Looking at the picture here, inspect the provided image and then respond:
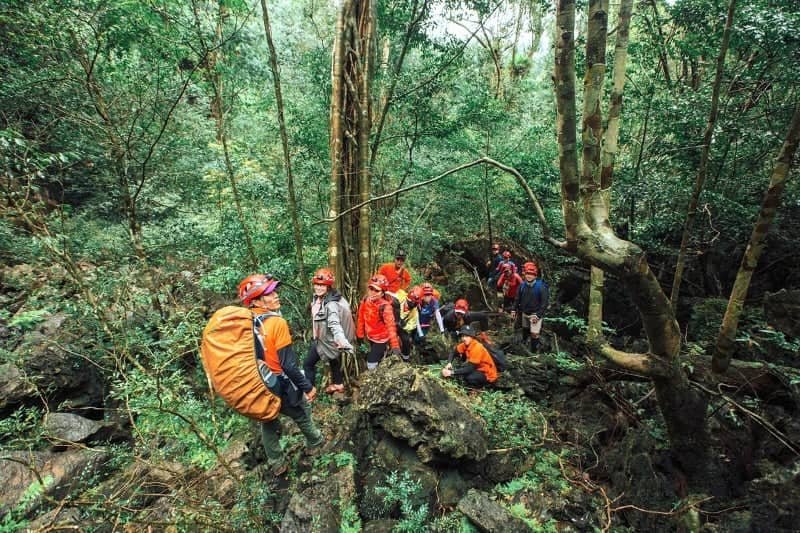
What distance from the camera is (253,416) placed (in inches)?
140

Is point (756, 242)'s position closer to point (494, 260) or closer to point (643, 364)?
point (643, 364)

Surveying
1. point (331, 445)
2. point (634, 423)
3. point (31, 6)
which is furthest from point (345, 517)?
point (31, 6)

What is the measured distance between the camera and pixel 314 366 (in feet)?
18.6

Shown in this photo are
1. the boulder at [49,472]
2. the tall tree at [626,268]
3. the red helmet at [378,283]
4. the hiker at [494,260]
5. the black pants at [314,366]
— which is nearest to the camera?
the tall tree at [626,268]

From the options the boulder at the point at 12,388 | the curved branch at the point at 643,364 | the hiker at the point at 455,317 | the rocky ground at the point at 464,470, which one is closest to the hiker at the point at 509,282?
the hiker at the point at 455,317

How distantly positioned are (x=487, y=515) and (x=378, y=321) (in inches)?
121

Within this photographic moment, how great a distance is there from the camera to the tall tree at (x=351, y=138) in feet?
18.4

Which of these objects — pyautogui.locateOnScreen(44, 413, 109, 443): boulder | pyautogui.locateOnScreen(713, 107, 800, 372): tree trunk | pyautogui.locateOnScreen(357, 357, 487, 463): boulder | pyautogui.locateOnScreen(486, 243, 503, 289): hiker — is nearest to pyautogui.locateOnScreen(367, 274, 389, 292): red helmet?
pyautogui.locateOnScreen(357, 357, 487, 463): boulder

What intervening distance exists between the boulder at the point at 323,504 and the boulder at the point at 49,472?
2659 mm

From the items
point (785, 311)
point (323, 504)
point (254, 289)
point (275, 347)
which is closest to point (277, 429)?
point (323, 504)

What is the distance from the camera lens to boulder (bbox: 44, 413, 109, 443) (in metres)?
5.54

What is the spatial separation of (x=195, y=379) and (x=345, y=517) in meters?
5.02

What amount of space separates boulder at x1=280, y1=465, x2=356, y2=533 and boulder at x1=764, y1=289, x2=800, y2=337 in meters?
7.21

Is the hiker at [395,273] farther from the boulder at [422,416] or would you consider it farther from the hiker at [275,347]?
the hiker at [275,347]
